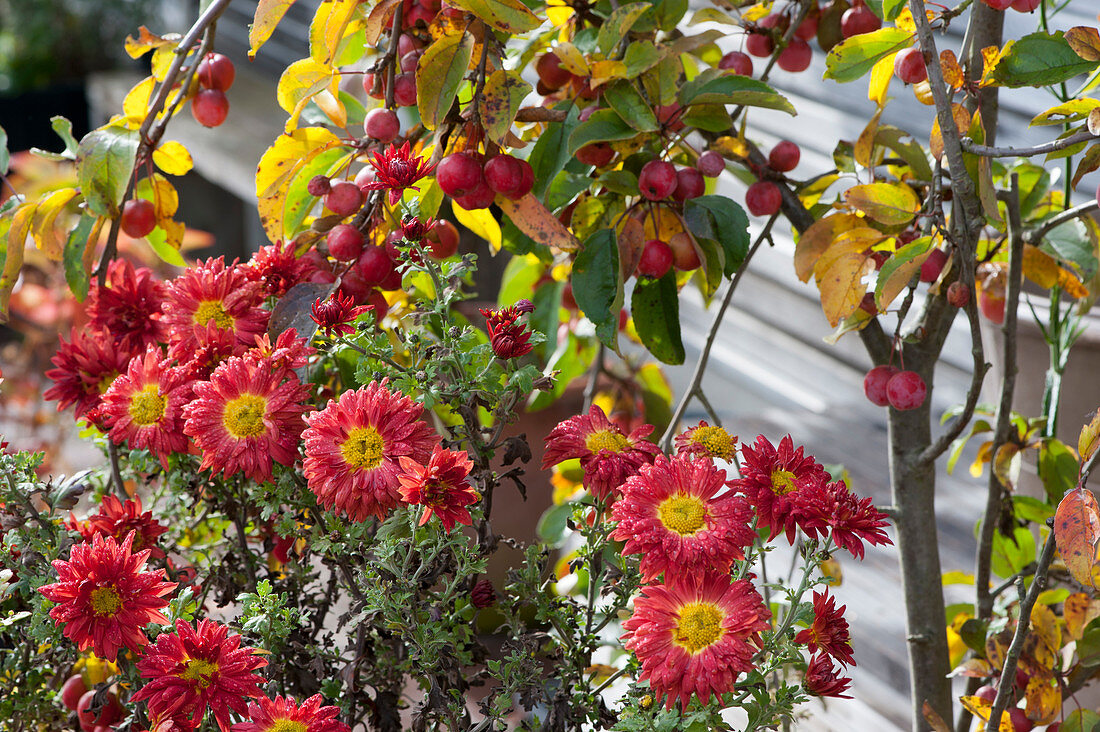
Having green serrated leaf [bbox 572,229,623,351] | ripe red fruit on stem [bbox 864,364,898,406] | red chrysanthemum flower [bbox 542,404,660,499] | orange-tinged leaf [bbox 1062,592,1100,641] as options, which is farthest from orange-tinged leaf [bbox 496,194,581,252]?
orange-tinged leaf [bbox 1062,592,1100,641]

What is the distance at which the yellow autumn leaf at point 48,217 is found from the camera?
788 millimetres

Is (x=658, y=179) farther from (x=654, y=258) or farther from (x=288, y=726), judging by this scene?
(x=288, y=726)

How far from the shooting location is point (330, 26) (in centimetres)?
69

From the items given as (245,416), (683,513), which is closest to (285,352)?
(245,416)

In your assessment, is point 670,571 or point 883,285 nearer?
point 670,571

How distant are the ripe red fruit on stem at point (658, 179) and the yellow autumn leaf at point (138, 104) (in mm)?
416

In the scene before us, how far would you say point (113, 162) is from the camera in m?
0.75

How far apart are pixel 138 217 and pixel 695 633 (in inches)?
23.0

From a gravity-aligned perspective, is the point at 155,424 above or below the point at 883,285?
below

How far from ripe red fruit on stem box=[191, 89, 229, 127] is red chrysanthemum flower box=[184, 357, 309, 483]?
1.09 feet

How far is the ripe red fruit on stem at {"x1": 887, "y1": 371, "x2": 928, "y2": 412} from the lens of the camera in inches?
28.3

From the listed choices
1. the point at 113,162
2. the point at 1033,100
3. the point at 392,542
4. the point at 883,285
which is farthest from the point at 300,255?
the point at 1033,100

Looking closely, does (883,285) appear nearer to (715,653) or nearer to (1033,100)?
(715,653)

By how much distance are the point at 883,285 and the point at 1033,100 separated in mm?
1010
